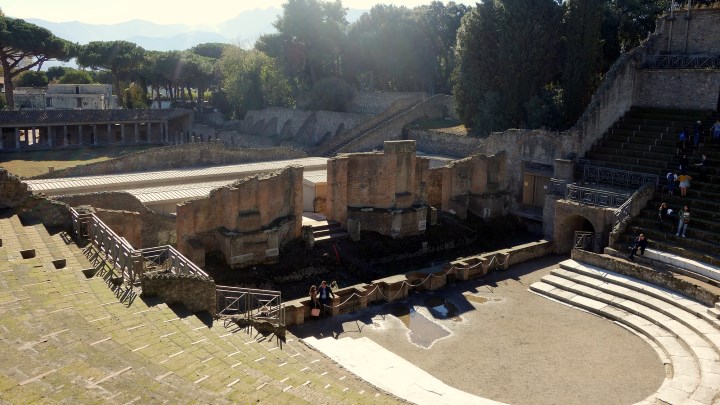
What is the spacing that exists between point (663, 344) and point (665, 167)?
10269 mm

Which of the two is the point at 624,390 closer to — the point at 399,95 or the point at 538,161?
the point at 538,161

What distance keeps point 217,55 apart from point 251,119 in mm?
31270

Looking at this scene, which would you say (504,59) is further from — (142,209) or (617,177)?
(142,209)

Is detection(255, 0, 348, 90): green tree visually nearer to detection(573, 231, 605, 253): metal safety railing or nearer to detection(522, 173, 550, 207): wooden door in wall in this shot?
detection(522, 173, 550, 207): wooden door in wall

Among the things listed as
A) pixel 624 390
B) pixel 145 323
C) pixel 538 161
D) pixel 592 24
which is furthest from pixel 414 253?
pixel 592 24

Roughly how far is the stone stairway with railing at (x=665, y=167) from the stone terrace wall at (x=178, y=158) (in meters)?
18.7

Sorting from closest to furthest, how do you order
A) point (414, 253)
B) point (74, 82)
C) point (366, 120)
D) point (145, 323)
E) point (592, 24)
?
point (145, 323), point (414, 253), point (592, 24), point (366, 120), point (74, 82)

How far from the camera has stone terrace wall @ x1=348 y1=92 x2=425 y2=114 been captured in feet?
149

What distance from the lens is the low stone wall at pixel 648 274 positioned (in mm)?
15430

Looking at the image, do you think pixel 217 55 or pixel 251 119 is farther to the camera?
pixel 217 55

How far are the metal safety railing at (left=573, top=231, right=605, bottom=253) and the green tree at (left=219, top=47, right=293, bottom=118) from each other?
123ft

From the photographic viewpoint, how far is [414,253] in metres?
22.8

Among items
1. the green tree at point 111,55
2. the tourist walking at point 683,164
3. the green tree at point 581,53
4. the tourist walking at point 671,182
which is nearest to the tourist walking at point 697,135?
the tourist walking at point 683,164

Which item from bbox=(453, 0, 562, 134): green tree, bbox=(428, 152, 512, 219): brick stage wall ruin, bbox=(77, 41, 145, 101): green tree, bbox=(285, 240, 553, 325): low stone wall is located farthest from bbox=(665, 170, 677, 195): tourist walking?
bbox=(77, 41, 145, 101): green tree
